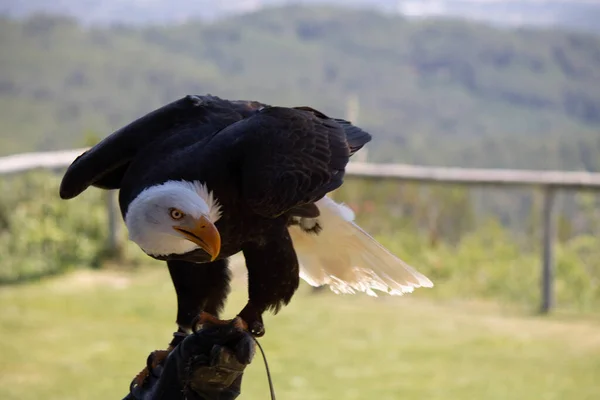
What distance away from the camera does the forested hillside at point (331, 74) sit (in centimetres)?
1342

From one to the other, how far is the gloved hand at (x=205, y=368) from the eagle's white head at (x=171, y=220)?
0.29m

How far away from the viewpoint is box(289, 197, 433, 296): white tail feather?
11.3ft

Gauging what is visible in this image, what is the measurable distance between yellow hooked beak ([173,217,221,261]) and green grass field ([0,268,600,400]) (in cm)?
247

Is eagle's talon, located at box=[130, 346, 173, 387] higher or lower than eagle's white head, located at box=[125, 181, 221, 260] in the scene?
lower

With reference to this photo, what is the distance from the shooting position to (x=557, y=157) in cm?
1108

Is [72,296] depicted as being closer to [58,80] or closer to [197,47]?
[58,80]

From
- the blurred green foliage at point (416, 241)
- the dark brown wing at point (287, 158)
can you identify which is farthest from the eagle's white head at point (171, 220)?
the blurred green foliage at point (416, 241)

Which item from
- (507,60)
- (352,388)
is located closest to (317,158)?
(352,388)

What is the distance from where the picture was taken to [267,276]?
2.90m

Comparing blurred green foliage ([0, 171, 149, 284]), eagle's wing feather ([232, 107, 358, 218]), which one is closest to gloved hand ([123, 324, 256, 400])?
eagle's wing feather ([232, 107, 358, 218])

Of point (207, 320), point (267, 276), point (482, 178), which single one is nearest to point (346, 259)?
point (267, 276)

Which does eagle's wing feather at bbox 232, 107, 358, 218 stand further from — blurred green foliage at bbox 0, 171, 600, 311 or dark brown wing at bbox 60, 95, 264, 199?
blurred green foliage at bbox 0, 171, 600, 311

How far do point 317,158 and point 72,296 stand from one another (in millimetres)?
3964

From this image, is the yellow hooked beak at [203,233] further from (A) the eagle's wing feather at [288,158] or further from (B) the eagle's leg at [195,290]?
(B) the eagle's leg at [195,290]
